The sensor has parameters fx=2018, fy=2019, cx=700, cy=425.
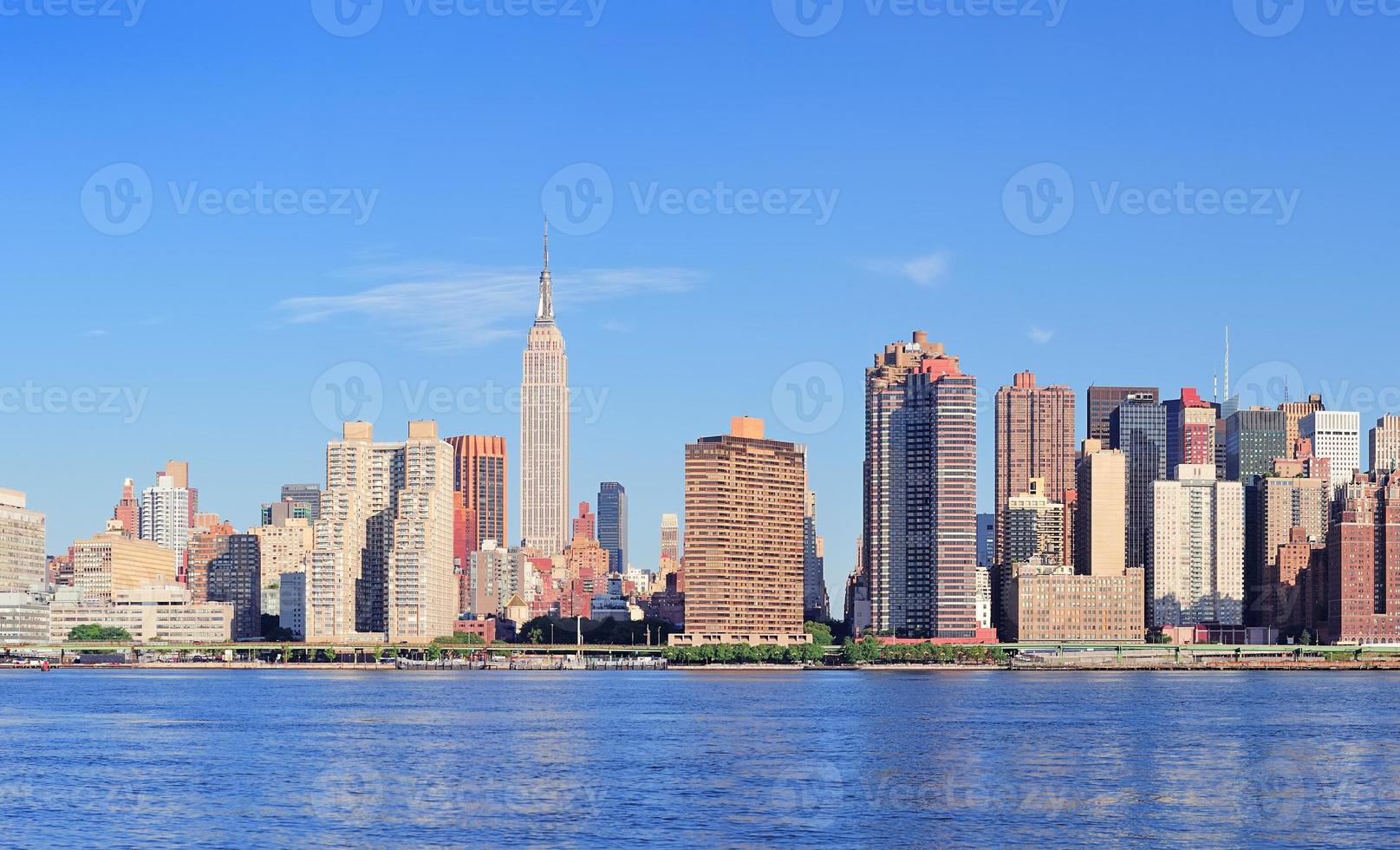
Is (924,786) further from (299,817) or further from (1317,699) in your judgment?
(1317,699)

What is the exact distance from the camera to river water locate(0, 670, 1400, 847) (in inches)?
3307

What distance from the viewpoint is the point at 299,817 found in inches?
3450

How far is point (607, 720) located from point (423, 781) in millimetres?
50862

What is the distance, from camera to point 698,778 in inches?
4097

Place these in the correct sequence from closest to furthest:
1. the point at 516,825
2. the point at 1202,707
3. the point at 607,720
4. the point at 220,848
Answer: the point at 220,848
the point at 516,825
the point at 607,720
the point at 1202,707

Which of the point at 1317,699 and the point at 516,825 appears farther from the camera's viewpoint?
the point at 1317,699

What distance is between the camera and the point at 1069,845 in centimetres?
8006

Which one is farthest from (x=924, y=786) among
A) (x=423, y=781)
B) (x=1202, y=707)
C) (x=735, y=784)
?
(x=1202, y=707)

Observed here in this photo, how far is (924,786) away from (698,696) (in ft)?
327

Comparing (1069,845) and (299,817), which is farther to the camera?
(299,817)

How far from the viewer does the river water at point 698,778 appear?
8400cm

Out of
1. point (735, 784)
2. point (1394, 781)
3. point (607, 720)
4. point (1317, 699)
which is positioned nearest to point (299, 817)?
point (735, 784)

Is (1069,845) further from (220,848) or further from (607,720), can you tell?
(607,720)

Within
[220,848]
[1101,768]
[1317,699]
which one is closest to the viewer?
[220,848]
